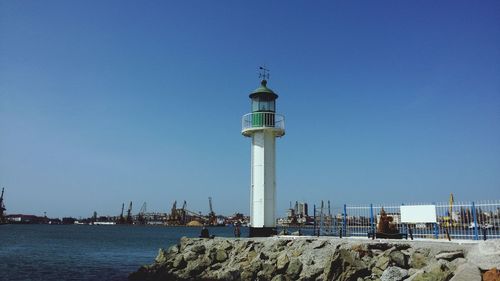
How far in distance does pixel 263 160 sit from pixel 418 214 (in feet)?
30.5

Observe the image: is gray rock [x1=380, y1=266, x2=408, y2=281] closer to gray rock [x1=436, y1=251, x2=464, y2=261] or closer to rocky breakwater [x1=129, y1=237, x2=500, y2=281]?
rocky breakwater [x1=129, y1=237, x2=500, y2=281]

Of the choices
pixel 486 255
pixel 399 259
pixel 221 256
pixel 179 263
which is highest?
pixel 486 255

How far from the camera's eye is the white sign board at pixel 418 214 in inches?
632

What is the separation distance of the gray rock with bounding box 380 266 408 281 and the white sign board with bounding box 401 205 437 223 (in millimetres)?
4074

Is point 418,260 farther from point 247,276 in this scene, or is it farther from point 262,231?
point 262,231

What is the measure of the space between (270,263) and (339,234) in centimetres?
463

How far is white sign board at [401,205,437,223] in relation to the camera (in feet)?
52.7

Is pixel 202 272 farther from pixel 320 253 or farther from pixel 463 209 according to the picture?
pixel 463 209

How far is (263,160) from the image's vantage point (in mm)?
23547

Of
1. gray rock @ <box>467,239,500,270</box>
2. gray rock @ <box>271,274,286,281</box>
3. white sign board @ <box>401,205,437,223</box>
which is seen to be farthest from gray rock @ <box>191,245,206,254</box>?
gray rock @ <box>467,239,500,270</box>

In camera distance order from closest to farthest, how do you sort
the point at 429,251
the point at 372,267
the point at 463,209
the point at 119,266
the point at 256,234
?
1. the point at 429,251
2. the point at 372,267
3. the point at 463,209
4. the point at 256,234
5. the point at 119,266

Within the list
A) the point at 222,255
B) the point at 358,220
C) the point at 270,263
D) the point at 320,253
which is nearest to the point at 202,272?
the point at 222,255

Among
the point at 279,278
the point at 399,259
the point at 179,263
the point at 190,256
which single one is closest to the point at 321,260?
the point at 279,278

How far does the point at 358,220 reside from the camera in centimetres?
1952
